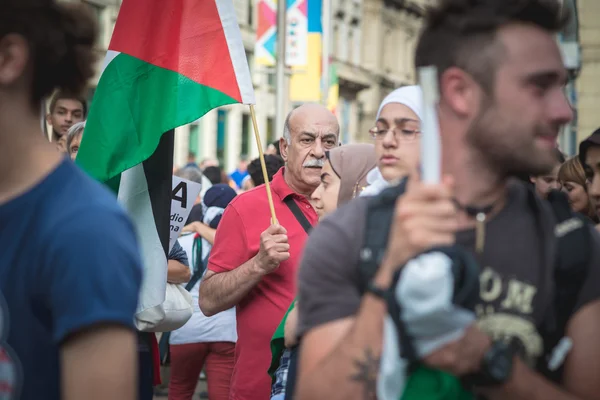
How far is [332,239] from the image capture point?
2.42m

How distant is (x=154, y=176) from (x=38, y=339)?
10.5 ft

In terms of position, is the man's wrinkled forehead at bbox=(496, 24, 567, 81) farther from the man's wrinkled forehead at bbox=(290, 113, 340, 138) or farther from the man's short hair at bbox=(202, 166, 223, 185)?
the man's short hair at bbox=(202, 166, 223, 185)

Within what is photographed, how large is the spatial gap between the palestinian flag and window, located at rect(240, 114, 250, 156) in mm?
39041

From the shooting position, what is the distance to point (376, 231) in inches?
92.7

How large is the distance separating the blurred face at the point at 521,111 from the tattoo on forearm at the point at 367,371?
0.49 m

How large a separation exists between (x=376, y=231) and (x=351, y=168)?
252cm

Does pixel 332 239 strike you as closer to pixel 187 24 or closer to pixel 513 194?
pixel 513 194

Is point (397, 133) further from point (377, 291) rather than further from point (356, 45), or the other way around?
point (356, 45)

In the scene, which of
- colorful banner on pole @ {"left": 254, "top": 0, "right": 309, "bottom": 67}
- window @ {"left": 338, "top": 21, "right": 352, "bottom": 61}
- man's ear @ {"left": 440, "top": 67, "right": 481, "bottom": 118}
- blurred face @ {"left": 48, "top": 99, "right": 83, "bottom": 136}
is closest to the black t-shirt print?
man's ear @ {"left": 440, "top": 67, "right": 481, "bottom": 118}

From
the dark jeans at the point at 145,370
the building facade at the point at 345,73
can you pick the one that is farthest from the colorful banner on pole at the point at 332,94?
the dark jeans at the point at 145,370

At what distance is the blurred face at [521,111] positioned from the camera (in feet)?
7.63

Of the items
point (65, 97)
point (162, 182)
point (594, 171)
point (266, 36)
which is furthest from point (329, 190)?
point (266, 36)

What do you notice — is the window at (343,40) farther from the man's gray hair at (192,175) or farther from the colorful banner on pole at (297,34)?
the man's gray hair at (192,175)

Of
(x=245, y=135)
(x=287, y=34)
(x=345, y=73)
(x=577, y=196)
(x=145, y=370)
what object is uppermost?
(x=345, y=73)
